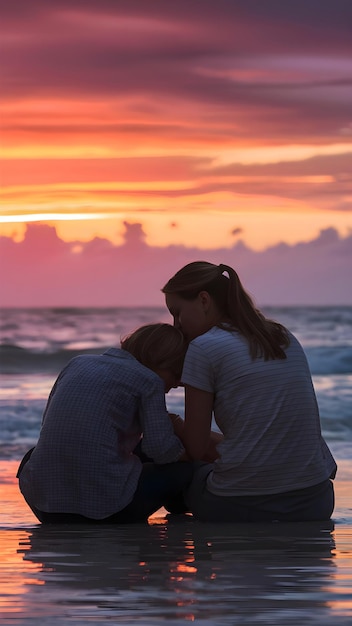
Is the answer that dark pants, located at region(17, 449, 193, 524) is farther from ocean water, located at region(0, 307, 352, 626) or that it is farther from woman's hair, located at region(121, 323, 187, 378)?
woman's hair, located at region(121, 323, 187, 378)

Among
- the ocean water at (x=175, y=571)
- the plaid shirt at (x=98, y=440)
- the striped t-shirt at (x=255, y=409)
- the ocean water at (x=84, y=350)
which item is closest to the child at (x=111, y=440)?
the plaid shirt at (x=98, y=440)

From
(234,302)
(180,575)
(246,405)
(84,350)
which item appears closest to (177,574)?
(180,575)

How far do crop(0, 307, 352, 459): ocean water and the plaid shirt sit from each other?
541 mm

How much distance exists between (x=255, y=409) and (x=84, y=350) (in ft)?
78.2

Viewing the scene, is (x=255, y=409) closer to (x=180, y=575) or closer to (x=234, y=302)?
(x=234, y=302)

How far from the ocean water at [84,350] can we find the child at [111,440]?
44cm

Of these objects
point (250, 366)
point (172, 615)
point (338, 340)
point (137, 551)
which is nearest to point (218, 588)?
point (172, 615)

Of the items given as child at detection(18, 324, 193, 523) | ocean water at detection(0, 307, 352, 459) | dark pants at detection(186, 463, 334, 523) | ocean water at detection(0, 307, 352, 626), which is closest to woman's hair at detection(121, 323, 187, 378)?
child at detection(18, 324, 193, 523)

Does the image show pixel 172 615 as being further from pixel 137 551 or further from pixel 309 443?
pixel 309 443

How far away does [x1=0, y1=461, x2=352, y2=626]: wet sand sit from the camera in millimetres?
2961

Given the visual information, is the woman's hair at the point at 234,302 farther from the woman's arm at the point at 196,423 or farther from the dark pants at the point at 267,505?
the dark pants at the point at 267,505

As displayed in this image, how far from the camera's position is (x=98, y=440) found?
4762 mm

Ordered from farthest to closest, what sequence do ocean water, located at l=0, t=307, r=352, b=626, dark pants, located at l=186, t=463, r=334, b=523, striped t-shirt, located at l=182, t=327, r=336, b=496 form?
dark pants, located at l=186, t=463, r=334, b=523 < striped t-shirt, located at l=182, t=327, r=336, b=496 < ocean water, located at l=0, t=307, r=352, b=626

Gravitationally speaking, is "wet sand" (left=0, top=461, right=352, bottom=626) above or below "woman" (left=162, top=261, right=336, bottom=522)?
below
